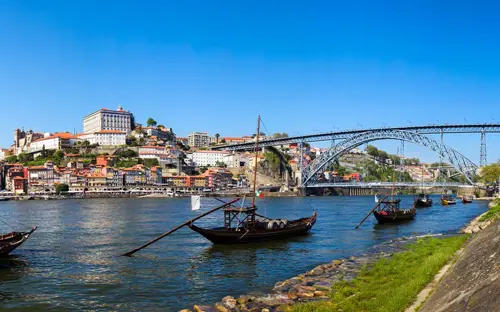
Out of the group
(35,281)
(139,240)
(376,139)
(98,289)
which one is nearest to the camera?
(98,289)

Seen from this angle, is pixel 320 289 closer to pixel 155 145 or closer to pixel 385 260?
pixel 385 260

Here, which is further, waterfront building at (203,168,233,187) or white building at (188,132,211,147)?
white building at (188,132,211,147)

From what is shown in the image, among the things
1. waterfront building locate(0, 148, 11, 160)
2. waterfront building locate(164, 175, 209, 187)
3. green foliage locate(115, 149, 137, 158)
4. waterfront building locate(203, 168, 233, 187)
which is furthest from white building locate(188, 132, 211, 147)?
waterfront building locate(0, 148, 11, 160)

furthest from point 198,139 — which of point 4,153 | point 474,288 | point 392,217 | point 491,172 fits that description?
point 474,288

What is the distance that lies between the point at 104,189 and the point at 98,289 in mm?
79373

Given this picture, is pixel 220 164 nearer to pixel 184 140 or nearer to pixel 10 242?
pixel 184 140

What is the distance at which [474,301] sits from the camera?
575 centimetres

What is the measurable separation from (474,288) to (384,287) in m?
3.87

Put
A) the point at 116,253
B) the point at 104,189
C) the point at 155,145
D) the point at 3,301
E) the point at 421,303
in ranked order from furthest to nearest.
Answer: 1. the point at 155,145
2. the point at 104,189
3. the point at 116,253
4. the point at 3,301
5. the point at 421,303

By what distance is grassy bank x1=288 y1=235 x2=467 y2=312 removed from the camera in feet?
27.6

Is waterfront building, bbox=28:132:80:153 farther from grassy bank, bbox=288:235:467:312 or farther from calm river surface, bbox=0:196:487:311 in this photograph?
grassy bank, bbox=288:235:467:312

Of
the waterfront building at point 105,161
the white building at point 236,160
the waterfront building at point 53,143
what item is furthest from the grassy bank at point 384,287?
the waterfront building at point 53,143

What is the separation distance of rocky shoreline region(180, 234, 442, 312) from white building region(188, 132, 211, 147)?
5328 inches

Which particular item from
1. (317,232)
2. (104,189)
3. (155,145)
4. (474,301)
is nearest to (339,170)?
(155,145)
